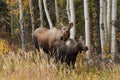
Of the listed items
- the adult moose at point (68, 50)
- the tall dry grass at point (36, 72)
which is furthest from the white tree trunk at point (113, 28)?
the tall dry grass at point (36, 72)

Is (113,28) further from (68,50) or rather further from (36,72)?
(36,72)

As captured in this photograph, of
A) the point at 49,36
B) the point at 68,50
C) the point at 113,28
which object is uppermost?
the point at 113,28

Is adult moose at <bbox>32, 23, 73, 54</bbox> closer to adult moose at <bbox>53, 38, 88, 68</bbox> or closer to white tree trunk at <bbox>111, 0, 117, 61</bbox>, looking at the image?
adult moose at <bbox>53, 38, 88, 68</bbox>

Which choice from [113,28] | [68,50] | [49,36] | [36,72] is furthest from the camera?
[49,36]

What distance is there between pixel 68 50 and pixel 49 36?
4.28 feet

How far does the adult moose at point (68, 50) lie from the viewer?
1084cm

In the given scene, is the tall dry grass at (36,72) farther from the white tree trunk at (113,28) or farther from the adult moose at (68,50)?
the white tree trunk at (113,28)

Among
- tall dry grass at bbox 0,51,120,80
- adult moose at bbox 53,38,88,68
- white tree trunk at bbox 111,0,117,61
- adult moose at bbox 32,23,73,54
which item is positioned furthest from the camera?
white tree trunk at bbox 111,0,117,61

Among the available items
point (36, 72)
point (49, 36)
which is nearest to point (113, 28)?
point (49, 36)

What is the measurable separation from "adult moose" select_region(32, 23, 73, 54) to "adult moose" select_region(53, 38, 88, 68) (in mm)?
234

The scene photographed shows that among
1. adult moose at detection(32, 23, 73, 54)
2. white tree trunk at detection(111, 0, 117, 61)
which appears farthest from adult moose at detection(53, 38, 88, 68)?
white tree trunk at detection(111, 0, 117, 61)

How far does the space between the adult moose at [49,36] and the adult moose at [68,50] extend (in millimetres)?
234

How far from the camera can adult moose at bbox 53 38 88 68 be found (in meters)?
10.8

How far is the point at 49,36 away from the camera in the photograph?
12.1 m
